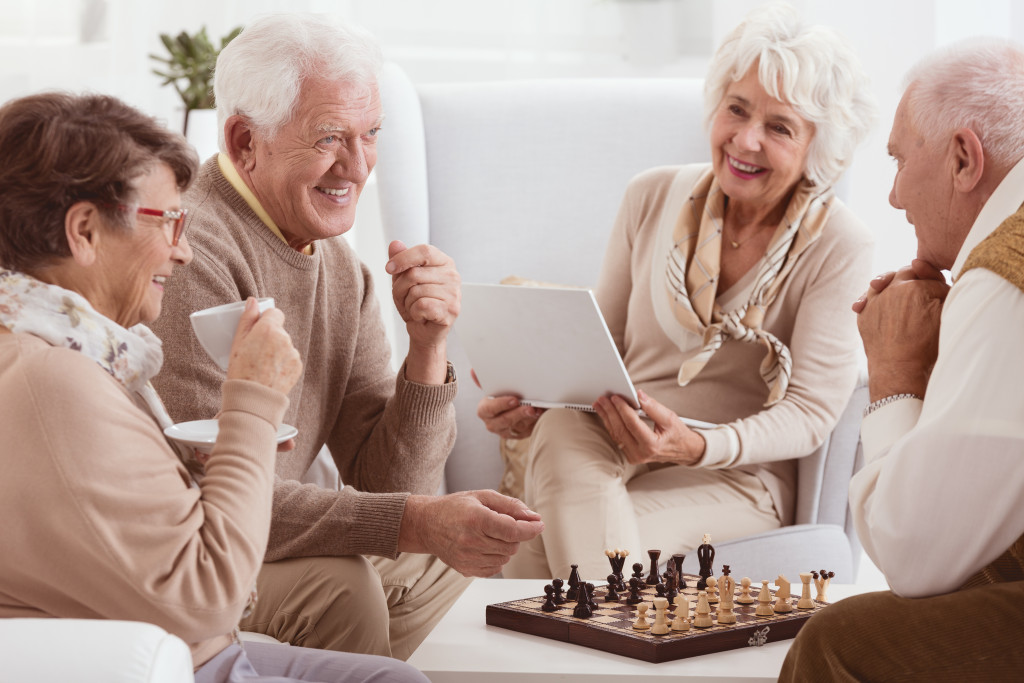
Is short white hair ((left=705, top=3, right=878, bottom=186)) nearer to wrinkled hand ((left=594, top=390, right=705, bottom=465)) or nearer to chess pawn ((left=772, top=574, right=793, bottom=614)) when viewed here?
wrinkled hand ((left=594, top=390, right=705, bottom=465))

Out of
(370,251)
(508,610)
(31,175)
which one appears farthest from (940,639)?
(370,251)

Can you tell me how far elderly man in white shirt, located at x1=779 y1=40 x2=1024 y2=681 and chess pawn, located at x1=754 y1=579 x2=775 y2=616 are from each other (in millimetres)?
270

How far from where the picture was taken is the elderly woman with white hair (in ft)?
7.77

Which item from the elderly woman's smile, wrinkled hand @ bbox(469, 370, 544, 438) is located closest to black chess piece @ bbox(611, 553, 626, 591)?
wrinkled hand @ bbox(469, 370, 544, 438)

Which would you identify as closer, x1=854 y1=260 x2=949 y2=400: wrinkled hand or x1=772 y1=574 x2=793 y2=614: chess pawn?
x1=854 y1=260 x2=949 y2=400: wrinkled hand

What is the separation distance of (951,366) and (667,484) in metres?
1.20

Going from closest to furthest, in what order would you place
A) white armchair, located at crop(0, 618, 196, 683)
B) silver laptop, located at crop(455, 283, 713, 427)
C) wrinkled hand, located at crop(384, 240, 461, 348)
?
white armchair, located at crop(0, 618, 196, 683) < wrinkled hand, located at crop(384, 240, 461, 348) < silver laptop, located at crop(455, 283, 713, 427)

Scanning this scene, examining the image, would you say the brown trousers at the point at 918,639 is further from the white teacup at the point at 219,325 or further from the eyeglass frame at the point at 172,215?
the eyeglass frame at the point at 172,215

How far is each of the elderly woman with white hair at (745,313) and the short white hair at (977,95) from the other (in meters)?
0.92

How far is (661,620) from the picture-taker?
5.12ft

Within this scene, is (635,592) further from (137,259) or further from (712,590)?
(137,259)

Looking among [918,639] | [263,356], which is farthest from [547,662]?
[263,356]

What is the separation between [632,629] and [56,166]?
96 cm

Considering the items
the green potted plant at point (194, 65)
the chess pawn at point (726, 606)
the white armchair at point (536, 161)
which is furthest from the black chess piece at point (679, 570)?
the green potted plant at point (194, 65)
